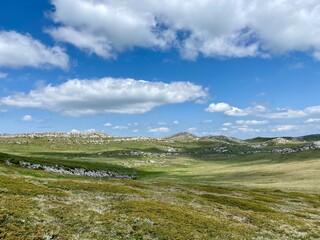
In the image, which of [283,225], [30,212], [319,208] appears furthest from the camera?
[319,208]

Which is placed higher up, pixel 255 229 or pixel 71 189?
pixel 71 189

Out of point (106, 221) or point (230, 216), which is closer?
point (106, 221)

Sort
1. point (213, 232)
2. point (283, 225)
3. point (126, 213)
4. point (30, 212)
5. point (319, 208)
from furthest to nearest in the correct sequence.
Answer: point (319, 208), point (283, 225), point (126, 213), point (213, 232), point (30, 212)

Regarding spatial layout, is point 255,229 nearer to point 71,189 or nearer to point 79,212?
point 79,212

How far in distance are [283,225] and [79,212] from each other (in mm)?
25042

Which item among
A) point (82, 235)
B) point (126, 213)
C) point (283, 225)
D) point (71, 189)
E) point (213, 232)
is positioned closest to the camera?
point (82, 235)

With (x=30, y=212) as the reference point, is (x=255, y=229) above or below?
below

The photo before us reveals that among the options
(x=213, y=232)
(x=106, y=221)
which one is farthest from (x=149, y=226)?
(x=213, y=232)

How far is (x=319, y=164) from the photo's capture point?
162 metres

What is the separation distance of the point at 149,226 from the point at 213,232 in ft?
21.9

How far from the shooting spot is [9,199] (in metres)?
34.5

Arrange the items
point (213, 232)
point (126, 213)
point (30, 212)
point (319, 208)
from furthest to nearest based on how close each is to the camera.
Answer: point (319, 208)
point (126, 213)
point (213, 232)
point (30, 212)

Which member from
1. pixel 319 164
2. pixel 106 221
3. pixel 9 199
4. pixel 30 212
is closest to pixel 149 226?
pixel 106 221

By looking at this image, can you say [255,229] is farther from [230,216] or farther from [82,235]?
[82,235]
